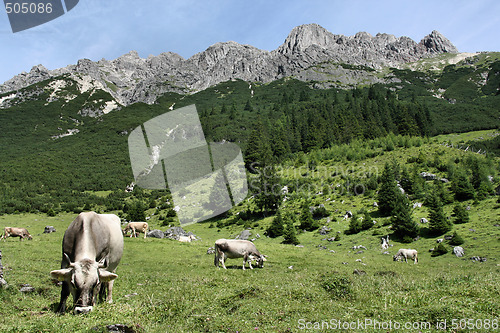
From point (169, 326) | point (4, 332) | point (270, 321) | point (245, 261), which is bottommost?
point (245, 261)

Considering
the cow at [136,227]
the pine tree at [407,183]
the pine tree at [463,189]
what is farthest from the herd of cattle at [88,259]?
the pine tree at [407,183]

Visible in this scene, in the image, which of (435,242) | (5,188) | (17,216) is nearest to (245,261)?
(435,242)

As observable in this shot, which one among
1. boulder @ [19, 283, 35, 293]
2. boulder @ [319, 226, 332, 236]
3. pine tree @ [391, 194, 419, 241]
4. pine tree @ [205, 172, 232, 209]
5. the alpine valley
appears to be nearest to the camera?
the alpine valley

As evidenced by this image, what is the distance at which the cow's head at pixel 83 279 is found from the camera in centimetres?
669

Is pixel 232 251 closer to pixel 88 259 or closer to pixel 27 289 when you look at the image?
pixel 27 289

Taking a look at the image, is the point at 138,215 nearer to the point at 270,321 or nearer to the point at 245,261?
the point at 245,261

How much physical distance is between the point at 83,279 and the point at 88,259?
0.54 m

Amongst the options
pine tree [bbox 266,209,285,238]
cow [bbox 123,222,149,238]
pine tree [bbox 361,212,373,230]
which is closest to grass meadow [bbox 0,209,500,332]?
cow [bbox 123,222,149,238]

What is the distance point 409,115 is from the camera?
110188 millimetres

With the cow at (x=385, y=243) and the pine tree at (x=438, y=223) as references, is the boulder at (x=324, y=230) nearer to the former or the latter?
the cow at (x=385, y=243)

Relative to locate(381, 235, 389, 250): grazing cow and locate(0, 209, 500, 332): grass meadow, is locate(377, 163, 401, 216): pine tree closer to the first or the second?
locate(381, 235, 389, 250): grazing cow

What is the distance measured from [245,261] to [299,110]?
149772mm

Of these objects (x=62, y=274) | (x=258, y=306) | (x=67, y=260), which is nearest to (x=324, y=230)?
(x=258, y=306)

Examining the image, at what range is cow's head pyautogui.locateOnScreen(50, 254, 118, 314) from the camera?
6691 mm
